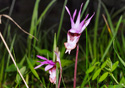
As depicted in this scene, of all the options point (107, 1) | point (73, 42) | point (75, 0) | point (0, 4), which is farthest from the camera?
point (0, 4)

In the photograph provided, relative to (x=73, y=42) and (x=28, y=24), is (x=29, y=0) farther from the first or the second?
(x=73, y=42)

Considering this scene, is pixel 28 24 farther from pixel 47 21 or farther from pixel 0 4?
pixel 0 4

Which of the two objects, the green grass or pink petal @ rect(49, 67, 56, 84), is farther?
the green grass

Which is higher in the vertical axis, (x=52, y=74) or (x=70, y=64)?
(x=52, y=74)

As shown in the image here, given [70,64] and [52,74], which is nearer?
[52,74]

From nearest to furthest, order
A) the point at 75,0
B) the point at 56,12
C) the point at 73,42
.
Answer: the point at 73,42, the point at 75,0, the point at 56,12

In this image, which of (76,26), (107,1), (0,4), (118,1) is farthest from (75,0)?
(76,26)

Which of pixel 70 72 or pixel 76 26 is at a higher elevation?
pixel 76 26

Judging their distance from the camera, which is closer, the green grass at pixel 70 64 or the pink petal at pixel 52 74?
the pink petal at pixel 52 74

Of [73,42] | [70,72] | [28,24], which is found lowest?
[70,72]

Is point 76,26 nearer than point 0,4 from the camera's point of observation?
Yes
